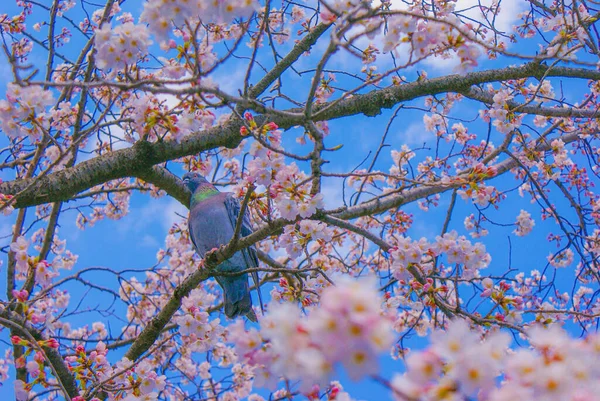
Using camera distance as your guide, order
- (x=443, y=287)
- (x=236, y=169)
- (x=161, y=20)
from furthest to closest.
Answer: (x=236, y=169) < (x=443, y=287) < (x=161, y=20)

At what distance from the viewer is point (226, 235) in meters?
3.70

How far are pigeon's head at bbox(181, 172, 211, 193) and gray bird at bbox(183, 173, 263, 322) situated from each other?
0.66ft

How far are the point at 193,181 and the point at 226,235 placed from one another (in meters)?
0.76

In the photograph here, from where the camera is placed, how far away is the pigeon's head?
13.7ft

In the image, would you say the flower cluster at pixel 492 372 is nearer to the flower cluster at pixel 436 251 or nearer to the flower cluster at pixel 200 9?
the flower cluster at pixel 200 9

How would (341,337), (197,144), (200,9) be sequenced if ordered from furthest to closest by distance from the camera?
(197,144)
(200,9)
(341,337)

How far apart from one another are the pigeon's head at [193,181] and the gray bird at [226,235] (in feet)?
0.66

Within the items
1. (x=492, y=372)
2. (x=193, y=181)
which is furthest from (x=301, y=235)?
(x=193, y=181)

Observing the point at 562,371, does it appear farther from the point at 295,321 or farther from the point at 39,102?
the point at 39,102

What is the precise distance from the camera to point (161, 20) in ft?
5.33

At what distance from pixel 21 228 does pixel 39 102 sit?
3.08 meters

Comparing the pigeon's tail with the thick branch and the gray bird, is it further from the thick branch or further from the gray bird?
the thick branch

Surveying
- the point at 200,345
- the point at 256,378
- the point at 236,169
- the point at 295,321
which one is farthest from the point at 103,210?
the point at 295,321

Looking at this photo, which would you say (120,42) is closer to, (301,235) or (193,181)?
(301,235)
